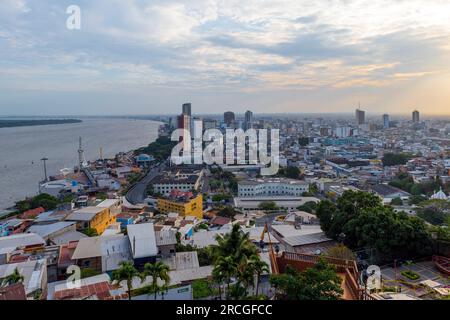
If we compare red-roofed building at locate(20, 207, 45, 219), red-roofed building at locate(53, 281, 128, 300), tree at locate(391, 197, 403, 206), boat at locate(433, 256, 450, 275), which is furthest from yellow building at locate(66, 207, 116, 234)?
tree at locate(391, 197, 403, 206)

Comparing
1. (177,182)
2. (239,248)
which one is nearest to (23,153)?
(177,182)

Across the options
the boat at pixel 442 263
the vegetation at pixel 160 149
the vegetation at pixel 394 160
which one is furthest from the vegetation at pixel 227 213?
the vegetation at pixel 394 160

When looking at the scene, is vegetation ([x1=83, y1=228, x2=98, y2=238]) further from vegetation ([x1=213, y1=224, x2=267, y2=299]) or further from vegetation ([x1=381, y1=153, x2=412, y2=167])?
vegetation ([x1=381, y1=153, x2=412, y2=167])

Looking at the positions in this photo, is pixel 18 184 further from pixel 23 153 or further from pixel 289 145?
pixel 289 145

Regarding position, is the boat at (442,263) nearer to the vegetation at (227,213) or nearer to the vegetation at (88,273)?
the vegetation at (88,273)

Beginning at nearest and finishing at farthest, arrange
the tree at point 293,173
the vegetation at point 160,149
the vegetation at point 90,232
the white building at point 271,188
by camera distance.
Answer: the vegetation at point 90,232
the white building at point 271,188
the tree at point 293,173
the vegetation at point 160,149
